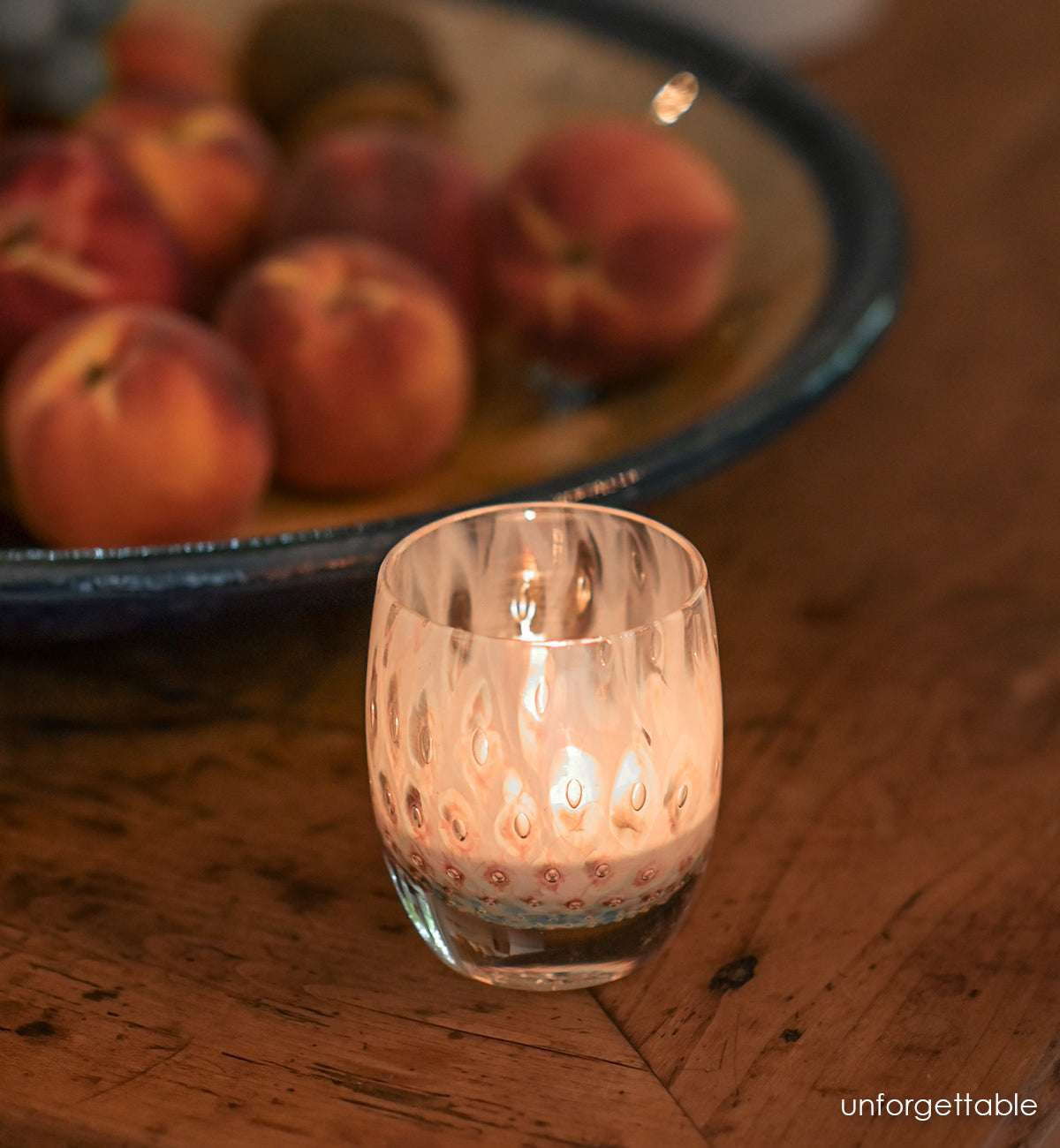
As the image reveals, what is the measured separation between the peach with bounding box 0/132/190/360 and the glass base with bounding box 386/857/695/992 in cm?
28

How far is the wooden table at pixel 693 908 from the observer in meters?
0.27

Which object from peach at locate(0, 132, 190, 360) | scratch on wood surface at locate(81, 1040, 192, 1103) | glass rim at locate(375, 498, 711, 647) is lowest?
scratch on wood surface at locate(81, 1040, 192, 1103)

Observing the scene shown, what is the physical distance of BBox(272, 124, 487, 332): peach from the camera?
55 cm

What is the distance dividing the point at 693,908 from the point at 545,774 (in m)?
0.09

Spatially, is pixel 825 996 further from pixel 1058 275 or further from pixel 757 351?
pixel 1058 275

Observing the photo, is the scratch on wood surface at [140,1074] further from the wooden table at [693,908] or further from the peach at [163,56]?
the peach at [163,56]

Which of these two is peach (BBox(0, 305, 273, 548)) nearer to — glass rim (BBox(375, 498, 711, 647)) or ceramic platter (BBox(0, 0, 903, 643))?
ceramic platter (BBox(0, 0, 903, 643))

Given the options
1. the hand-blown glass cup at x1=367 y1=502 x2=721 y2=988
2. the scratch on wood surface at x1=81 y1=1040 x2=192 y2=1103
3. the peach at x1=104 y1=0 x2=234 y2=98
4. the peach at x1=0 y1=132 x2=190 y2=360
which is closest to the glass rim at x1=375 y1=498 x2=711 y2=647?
the hand-blown glass cup at x1=367 y1=502 x2=721 y2=988

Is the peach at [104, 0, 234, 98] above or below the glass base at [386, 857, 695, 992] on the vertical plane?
above

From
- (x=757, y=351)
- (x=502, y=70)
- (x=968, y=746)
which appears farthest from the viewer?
(x=502, y=70)

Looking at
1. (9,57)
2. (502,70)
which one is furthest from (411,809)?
(502,70)

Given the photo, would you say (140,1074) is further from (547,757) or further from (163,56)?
(163,56)

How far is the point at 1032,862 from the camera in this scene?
1.14ft

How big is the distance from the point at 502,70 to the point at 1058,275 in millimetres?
345
